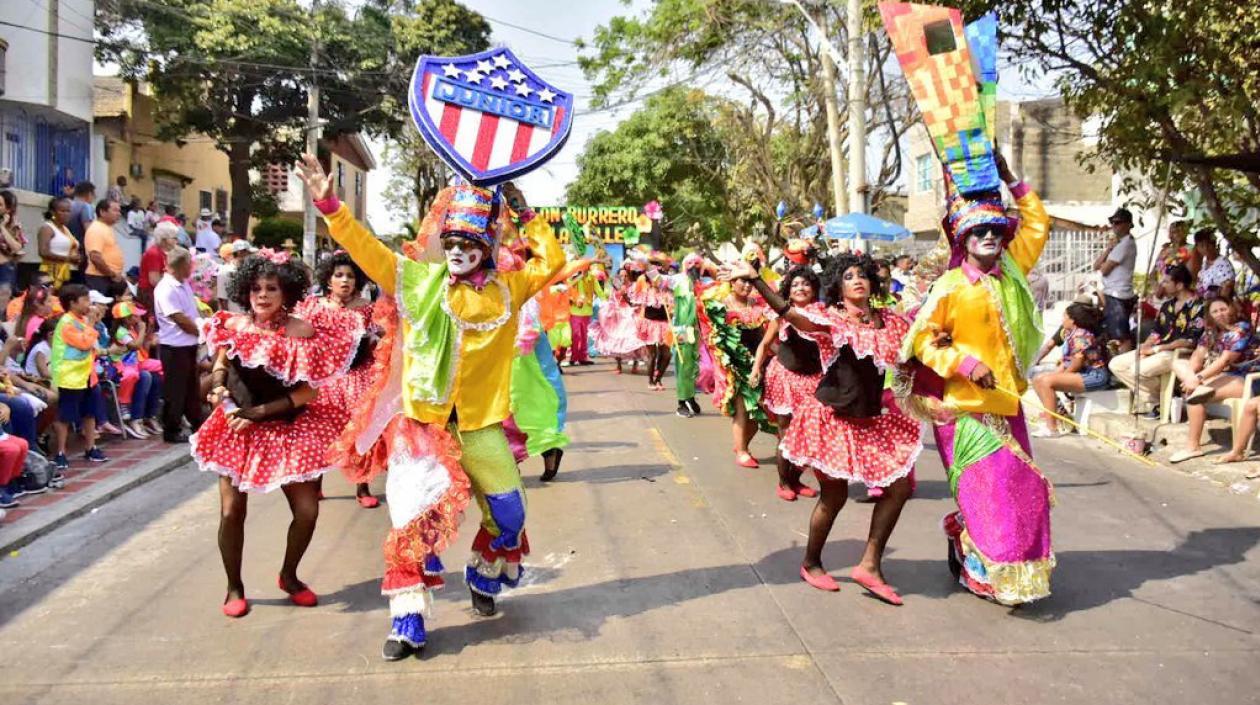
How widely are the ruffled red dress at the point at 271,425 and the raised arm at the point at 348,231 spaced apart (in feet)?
2.02

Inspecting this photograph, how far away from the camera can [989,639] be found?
181 inches

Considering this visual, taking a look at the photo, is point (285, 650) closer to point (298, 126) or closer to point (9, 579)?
Answer: point (9, 579)

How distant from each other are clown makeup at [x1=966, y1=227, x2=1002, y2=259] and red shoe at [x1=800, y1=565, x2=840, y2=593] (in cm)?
175

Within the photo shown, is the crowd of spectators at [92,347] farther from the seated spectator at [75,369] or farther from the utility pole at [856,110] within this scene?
the utility pole at [856,110]

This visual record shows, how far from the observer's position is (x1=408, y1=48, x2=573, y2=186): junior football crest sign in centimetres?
481

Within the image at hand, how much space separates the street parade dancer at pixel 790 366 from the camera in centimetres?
650

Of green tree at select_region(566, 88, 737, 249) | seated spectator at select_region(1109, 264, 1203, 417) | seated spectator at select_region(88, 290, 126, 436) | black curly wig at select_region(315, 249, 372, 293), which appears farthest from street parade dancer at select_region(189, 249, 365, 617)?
green tree at select_region(566, 88, 737, 249)

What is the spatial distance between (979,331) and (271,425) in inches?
134

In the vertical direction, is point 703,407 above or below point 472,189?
below

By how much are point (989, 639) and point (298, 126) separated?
2753cm

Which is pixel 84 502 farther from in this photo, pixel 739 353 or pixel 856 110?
pixel 856 110

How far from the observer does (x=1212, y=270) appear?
1052cm

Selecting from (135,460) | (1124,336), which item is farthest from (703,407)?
(135,460)

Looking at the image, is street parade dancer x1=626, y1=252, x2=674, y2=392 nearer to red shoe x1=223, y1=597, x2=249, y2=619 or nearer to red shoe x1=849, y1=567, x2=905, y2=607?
red shoe x1=849, y1=567, x2=905, y2=607
